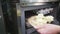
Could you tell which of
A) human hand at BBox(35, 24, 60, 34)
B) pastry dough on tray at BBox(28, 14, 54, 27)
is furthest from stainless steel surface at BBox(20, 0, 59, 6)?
human hand at BBox(35, 24, 60, 34)

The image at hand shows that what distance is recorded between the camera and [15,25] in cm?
93

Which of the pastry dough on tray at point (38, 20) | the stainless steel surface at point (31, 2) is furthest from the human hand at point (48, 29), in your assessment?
the stainless steel surface at point (31, 2)

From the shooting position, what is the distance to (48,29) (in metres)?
1.02

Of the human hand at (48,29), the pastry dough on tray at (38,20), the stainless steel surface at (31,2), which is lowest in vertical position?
the human hand at (48,29)

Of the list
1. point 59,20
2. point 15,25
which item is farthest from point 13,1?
point 59,20

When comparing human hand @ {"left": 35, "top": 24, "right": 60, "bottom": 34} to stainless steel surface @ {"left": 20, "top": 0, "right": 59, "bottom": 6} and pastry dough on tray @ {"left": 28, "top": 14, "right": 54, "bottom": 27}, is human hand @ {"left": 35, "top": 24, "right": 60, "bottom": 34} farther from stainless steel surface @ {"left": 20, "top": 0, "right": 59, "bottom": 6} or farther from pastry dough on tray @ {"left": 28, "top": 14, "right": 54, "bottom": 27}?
stainless steel surface @ {"left": 20, "top": 0, "right": 59, "bottom": 6}

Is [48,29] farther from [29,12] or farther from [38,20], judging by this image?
[29,12]

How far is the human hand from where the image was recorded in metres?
1.00

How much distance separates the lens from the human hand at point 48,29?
998mm

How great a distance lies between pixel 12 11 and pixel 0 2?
14 centimetres

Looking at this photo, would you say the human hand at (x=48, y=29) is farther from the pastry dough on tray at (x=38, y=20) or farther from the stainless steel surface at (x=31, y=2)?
the stainless steel surface at (x=31, y=2)

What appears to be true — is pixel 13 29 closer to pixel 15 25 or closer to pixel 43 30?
pixel 15 25

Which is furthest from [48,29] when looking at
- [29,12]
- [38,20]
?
[29,12]

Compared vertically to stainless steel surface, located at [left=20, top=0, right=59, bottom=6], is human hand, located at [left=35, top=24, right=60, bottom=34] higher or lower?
lower
